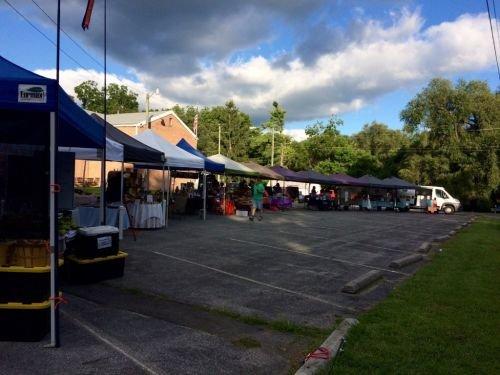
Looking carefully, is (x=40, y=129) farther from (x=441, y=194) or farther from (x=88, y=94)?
(x=88, y=94)

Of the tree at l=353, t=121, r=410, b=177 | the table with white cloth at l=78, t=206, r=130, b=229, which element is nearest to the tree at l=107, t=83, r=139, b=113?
the tree at l=353, t=121, r=410, b=177

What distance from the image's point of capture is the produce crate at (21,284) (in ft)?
16.6

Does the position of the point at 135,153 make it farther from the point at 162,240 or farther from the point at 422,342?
the point at 422,342

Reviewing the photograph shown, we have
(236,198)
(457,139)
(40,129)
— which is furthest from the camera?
(457,139)

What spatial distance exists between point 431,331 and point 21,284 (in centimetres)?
470

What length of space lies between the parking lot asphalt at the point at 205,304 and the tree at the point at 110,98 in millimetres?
72778

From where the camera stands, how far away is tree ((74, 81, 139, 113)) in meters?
82.4

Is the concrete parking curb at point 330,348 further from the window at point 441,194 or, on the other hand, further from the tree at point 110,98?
the tree at point 110,98

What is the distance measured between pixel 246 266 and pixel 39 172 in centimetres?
428

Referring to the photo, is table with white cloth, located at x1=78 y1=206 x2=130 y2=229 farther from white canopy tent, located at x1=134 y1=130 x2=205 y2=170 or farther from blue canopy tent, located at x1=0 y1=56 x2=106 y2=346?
blue canopy tent, located at x1=0 y1=56 x2=106 y2=346

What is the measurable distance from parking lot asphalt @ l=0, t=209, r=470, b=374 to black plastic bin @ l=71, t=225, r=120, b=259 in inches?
19.7

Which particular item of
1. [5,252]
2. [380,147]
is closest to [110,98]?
[380,147]

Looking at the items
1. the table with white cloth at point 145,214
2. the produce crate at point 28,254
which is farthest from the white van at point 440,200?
Result: the produce crate at point 28,254

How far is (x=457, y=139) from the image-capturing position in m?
A: 48.7
